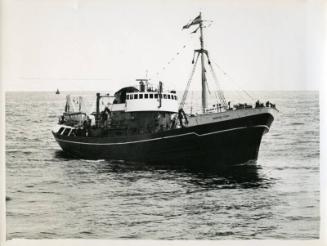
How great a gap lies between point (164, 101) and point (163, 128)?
0.08m

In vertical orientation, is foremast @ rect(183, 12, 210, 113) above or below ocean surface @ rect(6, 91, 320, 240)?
above

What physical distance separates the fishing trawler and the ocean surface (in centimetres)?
4

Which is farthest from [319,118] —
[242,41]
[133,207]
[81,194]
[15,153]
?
[15,153]

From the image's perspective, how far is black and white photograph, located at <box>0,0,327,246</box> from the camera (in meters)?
1.39

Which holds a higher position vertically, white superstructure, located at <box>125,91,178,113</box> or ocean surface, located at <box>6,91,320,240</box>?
white superstructure, located at <box>125,91,178,113</box>

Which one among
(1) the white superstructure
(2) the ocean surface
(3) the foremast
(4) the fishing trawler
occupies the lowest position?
(2) the ocean surface

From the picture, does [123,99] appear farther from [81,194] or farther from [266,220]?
[266,220]

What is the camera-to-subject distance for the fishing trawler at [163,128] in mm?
1397

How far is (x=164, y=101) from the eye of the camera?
1.40 meters

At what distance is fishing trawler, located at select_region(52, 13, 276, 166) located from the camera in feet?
4.58

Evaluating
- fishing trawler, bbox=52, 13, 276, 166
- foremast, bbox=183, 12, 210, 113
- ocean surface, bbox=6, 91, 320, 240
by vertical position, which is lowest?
ocean surface, bbox=6, 91, 320, 240

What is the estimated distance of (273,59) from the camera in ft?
4.61

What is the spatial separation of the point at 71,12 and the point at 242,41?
1.72 feet

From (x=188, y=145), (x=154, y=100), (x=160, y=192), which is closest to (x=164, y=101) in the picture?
(x=154, y=100)
